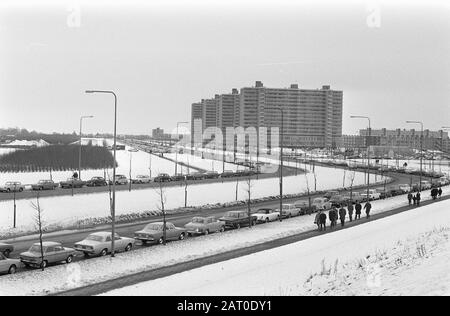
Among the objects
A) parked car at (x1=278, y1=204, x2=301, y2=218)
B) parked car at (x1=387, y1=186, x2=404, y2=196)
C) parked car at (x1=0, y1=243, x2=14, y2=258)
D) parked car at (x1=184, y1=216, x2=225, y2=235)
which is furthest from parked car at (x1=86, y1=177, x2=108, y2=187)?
parked car at (x1=0, y1=243, x2=14, y2=258)

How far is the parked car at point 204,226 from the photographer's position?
31.2 m

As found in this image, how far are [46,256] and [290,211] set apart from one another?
21757 millimetres

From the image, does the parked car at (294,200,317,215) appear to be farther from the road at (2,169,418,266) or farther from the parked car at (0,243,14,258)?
the parked car at (0,243,14,258)

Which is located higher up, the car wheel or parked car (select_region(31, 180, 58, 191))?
parked car (select_region(31, 180, 58, 191))

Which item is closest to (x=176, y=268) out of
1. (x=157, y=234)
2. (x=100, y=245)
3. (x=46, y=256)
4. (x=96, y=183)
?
(x=100, y=245)

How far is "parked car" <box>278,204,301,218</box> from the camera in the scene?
129 ft

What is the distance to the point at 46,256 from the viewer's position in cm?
2231

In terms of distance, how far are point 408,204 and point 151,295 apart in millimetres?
35272

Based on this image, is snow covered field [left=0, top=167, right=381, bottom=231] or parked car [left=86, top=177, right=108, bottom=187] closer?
snow covered field [left=0, top=167, right=381, bottom=231]

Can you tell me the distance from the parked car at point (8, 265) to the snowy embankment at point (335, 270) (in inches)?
264

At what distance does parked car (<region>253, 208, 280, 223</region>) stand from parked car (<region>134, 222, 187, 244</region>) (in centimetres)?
812

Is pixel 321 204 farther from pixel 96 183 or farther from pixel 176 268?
pixel 96 183

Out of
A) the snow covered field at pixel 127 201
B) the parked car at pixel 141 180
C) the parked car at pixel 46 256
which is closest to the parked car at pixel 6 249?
the parked car at pixel 46 256

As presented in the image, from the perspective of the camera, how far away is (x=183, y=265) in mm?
22109
